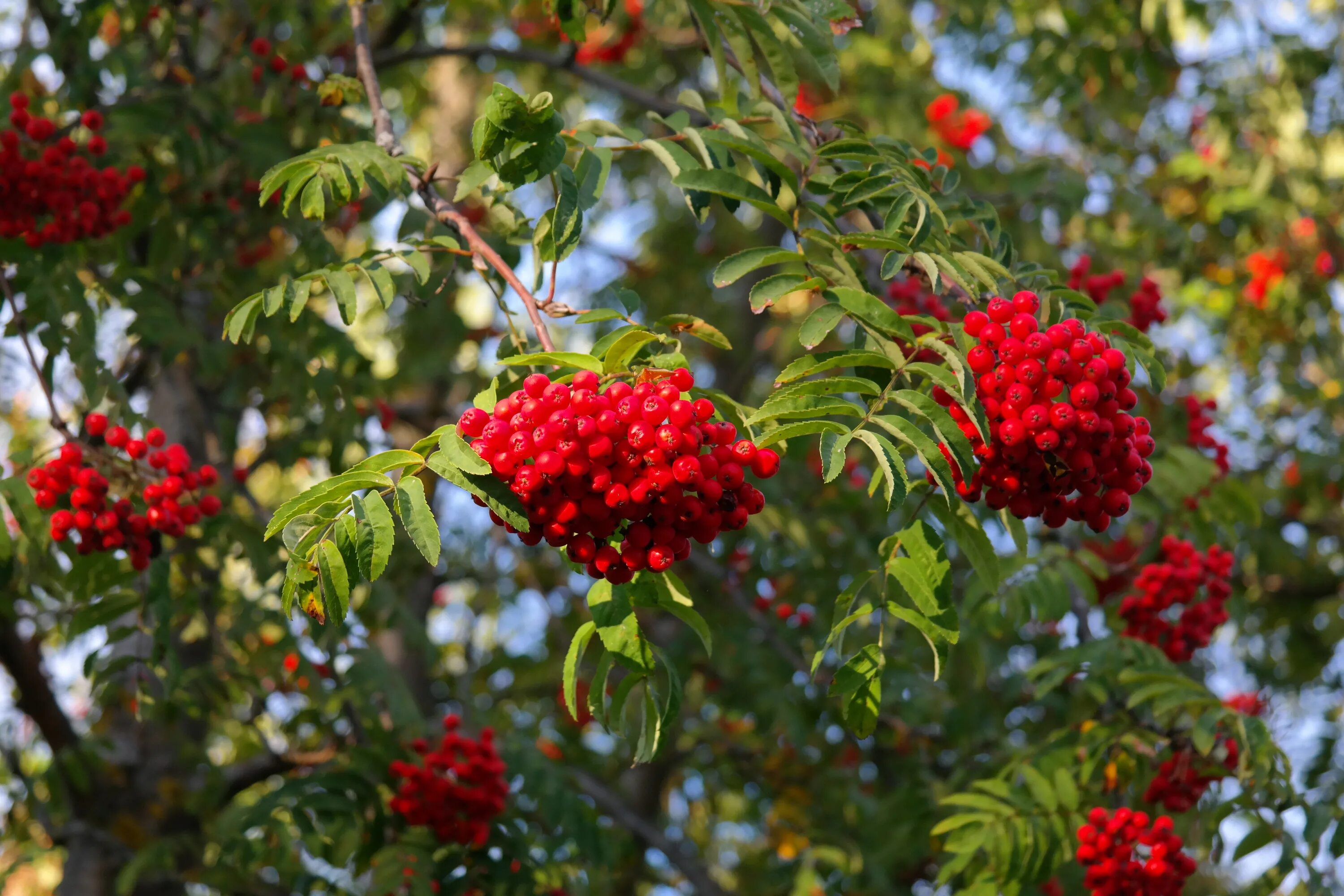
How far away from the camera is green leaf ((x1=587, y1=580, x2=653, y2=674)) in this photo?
7.98ft

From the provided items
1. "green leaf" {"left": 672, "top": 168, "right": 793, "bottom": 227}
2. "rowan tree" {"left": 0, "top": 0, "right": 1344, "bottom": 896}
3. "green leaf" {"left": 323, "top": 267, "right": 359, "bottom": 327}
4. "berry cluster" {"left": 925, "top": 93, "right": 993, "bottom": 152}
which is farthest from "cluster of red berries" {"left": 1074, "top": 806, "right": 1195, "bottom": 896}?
"berry cluster" {"left": 925, "top": 93, "right": 993, "bottom": 152}

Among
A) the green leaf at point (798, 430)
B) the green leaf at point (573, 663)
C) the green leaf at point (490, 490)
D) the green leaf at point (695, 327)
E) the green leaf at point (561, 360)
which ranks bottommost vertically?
the green leaf at point (573, 663)

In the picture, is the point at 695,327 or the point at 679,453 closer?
the point at 679,453

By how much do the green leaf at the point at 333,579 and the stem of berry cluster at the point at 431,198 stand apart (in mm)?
583

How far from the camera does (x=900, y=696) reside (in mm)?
4637

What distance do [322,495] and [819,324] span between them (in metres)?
1.08

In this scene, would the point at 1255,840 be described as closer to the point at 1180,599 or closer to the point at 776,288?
the point at 1180,599

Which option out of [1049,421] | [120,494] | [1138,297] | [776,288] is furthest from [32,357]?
[1138,297]

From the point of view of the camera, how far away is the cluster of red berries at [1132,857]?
3396mm

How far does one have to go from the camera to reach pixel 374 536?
2.20 meters

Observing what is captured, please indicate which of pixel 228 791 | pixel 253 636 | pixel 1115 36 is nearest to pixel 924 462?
pixel 253 636

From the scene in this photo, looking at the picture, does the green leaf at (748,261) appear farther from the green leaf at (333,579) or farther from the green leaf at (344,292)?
the green leaf at (333,579)

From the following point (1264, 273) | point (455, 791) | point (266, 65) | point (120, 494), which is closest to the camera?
point (120, 494)

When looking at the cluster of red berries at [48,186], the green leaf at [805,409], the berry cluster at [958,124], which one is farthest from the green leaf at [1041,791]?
the berry cluster at [958,124]
